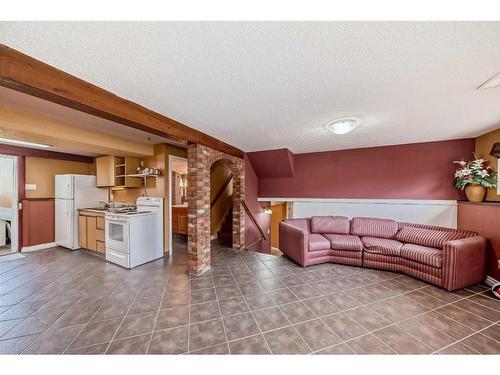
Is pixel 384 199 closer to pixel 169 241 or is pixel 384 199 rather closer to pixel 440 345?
pixel 440 345

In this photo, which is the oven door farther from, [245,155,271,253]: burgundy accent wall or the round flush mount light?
the round flush mount light

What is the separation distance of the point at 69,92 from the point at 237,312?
2554 mm

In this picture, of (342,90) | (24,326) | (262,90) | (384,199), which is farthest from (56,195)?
(384,199)

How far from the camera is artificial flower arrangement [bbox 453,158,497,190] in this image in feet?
9.41

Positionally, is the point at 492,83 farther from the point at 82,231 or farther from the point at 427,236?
the point at 82,231

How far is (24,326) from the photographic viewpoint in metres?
1.80

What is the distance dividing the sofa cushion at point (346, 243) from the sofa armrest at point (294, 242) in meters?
0.59

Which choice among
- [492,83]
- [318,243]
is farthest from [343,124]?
[318,243]

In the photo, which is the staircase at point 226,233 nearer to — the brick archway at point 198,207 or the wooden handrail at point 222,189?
the wooden handrail at point 222,189

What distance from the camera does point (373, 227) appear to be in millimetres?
3719

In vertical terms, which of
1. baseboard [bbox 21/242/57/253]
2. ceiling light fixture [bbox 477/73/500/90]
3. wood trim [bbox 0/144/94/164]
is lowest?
baseboard [bbox 21/242/57/253]

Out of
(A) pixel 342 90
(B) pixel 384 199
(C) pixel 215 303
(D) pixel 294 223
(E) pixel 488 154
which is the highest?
(A) pixel 342 90

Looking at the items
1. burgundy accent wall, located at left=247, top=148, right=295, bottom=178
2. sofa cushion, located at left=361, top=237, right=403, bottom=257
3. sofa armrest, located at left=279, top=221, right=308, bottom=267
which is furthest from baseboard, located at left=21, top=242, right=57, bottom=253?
sofa cushion, located at left=361, top=237, right=403, bottom=257
